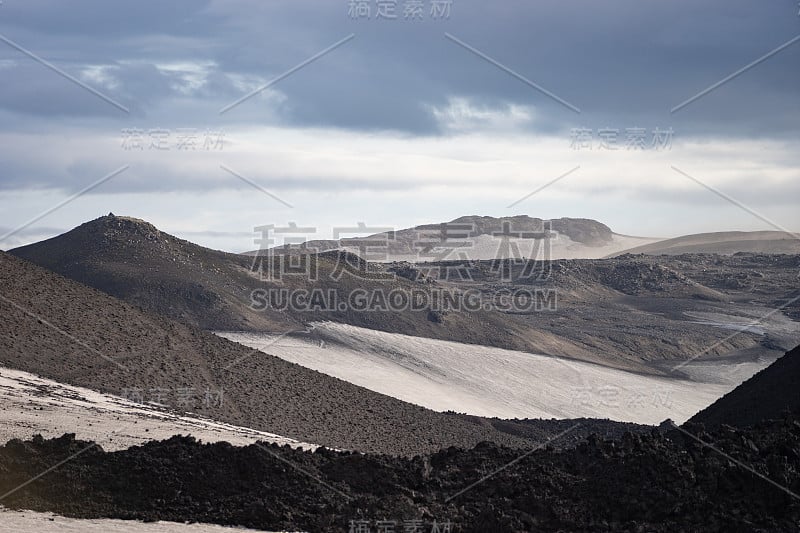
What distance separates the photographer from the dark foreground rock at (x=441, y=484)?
14.7 m

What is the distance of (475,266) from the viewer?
356 ft

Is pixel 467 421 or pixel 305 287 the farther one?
pixel 305 287

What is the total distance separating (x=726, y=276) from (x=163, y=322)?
9777 cm

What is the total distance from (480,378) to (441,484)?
30449 millimetres

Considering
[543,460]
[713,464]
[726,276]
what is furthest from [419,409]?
[726,276]

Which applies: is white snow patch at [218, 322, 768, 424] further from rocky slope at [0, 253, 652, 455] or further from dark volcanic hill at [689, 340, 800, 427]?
dark volcanic hill at [689, 340, 800, 427]

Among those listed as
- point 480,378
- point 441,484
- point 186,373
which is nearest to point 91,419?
point 186,373

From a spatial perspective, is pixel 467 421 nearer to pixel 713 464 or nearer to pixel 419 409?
pixel 419 409

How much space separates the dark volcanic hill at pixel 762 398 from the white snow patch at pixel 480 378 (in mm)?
15097

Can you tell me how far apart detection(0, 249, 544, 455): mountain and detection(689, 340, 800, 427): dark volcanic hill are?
22.4ft

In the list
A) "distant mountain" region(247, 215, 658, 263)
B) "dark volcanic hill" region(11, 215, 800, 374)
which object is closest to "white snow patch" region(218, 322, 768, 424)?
"dark volcanic hill" region(11, 215, 800, 374)

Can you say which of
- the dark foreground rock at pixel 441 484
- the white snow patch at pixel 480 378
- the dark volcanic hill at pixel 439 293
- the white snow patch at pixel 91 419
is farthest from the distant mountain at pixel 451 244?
the dark foreground rock at pixel 441 484

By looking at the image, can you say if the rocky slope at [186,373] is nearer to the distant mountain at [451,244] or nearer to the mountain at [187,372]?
the mountain at [187,372]

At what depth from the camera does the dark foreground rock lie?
1467 cm
